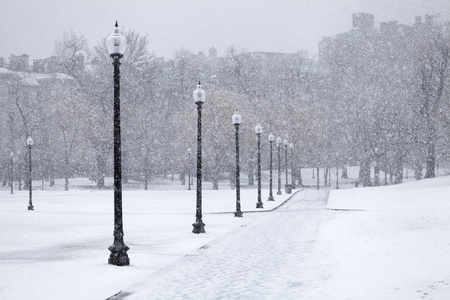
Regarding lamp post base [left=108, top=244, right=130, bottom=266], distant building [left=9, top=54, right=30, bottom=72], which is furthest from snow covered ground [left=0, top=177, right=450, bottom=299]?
distant building [left=9, top=54, right=30, bottom=72]

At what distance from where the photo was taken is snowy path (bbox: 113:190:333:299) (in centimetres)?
921

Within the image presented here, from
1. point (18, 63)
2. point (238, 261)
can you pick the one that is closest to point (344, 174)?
point (18, 63)

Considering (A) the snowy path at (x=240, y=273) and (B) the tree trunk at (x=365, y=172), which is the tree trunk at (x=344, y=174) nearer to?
(B) the tree trunk at (x=365, y=172)

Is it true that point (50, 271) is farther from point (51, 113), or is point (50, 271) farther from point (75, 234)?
point (51, 113)

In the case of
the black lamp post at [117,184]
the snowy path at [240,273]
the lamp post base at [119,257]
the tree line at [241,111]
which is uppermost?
the tree line at [241,111]

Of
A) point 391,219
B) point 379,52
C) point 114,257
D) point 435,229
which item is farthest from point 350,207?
point 379,52

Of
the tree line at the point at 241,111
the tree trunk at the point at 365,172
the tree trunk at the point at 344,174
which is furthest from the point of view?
the tree trunk at the point at 344,174

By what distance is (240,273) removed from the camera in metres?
11.0

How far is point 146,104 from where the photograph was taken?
7375cm

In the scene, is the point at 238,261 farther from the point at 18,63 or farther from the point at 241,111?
the point at 18,63

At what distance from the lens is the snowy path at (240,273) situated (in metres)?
9.21

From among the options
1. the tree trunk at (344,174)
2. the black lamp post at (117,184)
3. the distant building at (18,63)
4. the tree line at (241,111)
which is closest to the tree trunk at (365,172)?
the tree line at (241,111)

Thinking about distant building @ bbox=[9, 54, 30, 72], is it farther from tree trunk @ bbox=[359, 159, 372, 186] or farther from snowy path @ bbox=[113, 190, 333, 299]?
snowy path @ bbox=[113, 190, 333, 299]

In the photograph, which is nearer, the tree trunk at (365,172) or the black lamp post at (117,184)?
the black lamp post at (117,184)
